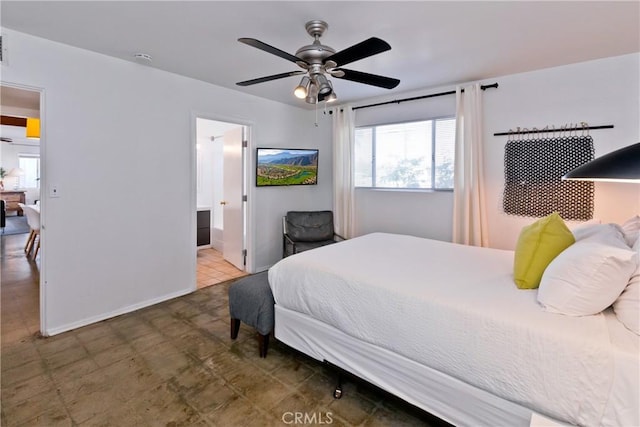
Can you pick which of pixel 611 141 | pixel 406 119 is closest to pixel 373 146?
pixel 406 119

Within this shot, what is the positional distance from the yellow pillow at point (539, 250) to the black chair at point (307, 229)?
270 cm

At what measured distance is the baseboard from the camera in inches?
105

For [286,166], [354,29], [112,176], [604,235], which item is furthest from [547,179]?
[112,176]

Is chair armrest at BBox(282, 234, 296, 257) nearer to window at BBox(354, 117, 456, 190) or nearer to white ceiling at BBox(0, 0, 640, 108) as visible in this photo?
window at BBox(354, 117, 456, 190)

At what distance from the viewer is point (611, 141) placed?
288cm

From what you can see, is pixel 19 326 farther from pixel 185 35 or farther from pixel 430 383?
pixel 430 383

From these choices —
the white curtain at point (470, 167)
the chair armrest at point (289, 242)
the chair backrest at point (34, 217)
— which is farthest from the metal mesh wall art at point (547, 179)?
the chair backrest at point (34, 217)

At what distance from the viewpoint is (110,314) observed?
3006 mm

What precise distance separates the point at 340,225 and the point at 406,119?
175cm

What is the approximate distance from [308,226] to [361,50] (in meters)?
2.89

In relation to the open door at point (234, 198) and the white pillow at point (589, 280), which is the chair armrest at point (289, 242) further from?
the white pillow at point (589, 280)

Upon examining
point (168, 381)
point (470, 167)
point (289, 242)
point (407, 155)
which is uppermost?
point (407, 155)

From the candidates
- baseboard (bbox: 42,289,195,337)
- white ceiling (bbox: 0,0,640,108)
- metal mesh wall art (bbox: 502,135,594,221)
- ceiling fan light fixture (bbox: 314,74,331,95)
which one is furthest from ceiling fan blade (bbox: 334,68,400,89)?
baseboard (bbox: 42,289,195,337)

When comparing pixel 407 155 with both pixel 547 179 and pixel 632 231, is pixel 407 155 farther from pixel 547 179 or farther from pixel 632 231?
pixel 632 231
